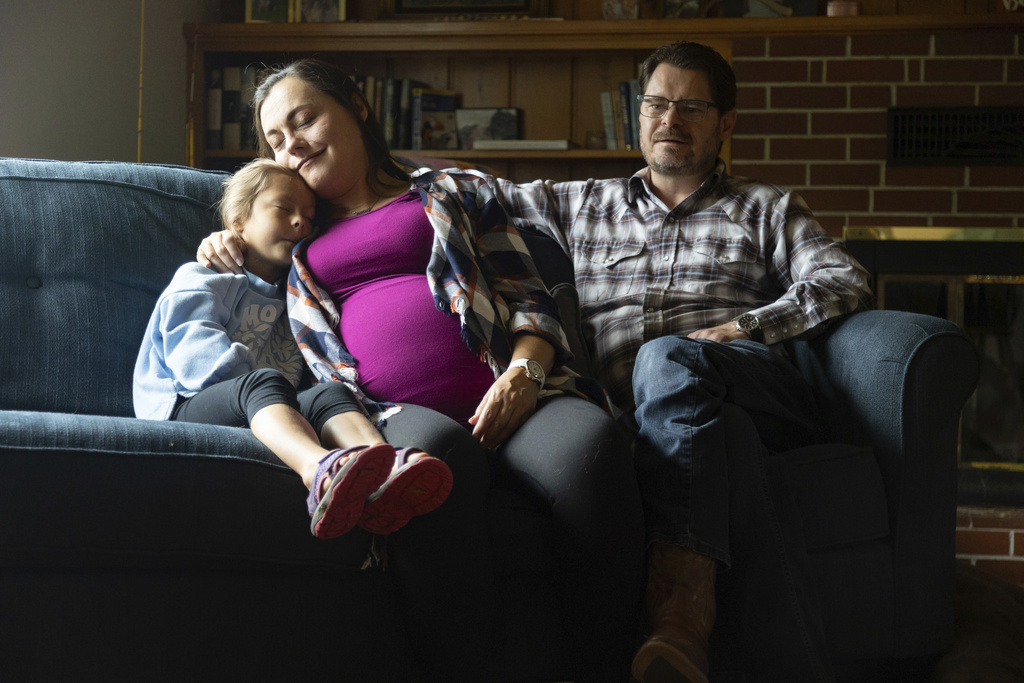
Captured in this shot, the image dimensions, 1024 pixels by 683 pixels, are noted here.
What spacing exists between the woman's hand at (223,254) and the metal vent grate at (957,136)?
7.59 feet

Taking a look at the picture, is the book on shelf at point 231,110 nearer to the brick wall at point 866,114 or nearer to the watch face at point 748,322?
the brick wall at point 866,114

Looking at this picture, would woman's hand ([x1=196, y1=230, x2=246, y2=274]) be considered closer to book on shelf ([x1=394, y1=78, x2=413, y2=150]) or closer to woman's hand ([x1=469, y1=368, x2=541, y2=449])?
woman's hand ([x1=469, y1=368, x2=541, y2=449])

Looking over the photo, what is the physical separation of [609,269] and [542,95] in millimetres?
1717

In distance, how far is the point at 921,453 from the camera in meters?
1.27

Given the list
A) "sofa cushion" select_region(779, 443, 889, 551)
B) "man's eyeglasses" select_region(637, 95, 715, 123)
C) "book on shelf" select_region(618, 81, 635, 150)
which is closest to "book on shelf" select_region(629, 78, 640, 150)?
"book on shelf" select_region(618, 81, 635, 150)

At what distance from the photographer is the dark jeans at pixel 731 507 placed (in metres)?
1.12

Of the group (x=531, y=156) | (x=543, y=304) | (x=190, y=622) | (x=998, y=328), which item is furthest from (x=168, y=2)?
(x=998, y=328)

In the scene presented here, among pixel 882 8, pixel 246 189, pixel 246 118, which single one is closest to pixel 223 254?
Answer: pixel 246 189

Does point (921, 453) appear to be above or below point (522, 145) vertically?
below

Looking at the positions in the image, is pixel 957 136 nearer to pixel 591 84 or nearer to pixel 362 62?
pixel 591 84

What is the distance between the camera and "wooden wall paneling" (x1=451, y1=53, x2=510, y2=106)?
128 inches

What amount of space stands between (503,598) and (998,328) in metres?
2.35

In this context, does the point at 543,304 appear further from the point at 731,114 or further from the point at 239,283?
the point at 731,114

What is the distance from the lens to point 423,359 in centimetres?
133
